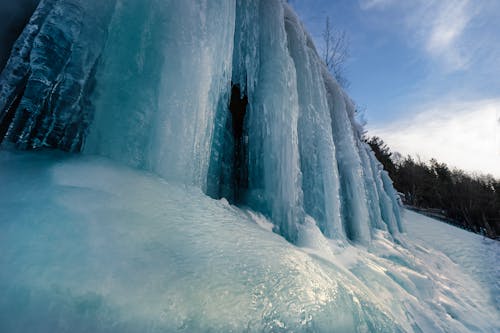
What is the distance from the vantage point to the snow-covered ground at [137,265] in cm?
43

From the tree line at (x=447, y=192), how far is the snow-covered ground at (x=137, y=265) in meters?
16.4

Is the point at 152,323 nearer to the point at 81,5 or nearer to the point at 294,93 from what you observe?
the point at 81,5

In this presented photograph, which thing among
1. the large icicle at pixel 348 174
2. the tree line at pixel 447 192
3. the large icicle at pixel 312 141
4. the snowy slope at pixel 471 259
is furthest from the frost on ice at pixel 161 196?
the tree line at pixel 447 192

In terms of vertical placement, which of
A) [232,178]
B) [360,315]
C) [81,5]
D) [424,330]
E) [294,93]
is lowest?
[424,330]

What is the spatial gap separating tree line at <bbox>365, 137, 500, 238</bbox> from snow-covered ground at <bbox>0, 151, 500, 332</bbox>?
647 inches

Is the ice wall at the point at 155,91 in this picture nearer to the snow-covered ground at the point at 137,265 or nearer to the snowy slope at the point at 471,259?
the snow-covered ground at the point at 137,265

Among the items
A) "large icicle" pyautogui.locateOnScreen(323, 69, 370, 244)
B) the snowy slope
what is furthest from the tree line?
"large icicle" pyautogui.locateOnScreen(323, 69, 370, 244)

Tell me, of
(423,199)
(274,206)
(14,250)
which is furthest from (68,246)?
(423,199)

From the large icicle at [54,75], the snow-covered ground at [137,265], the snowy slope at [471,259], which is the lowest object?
the snowy slope at [471,259]

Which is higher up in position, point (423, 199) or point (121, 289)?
point (423, 199)

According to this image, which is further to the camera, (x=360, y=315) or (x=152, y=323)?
(x=360, y=315)

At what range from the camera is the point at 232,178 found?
263 cm

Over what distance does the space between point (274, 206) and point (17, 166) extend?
157 centimetres

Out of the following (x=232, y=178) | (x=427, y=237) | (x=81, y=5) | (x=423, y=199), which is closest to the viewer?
(x=81, y=5)
